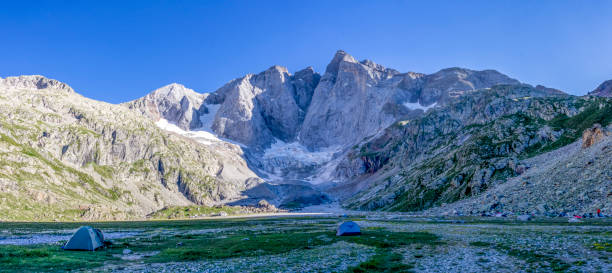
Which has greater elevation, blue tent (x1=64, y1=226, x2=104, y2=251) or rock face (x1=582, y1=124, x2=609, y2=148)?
rock face (x1=582, y1=124, x2=609, y2=148)

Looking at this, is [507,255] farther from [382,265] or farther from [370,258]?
[370,258]

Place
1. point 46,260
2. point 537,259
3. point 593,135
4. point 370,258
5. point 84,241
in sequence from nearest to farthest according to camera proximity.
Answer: point 537,259
point 370,258
point 46,260
point 84,241
point 593,135

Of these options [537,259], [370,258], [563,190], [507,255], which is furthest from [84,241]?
[563,190]

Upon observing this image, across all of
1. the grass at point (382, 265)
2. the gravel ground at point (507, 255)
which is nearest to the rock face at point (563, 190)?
the gravel ground at point (507, 255)

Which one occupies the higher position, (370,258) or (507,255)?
(507,255)

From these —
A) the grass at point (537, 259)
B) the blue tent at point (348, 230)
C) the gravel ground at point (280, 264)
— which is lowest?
the blue tent at point (348, 230)

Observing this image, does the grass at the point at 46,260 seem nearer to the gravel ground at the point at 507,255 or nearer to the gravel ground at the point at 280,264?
the gravel ground at the point at 280,264

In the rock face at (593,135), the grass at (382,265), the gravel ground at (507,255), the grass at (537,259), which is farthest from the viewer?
the rock face at (593,135)

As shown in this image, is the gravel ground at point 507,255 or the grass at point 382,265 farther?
the grass at point 382,265

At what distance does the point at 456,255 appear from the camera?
28375 mm

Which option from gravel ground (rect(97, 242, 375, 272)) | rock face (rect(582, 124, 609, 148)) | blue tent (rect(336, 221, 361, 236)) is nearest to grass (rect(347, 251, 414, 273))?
gravel ground (rect(97, 242, 375, 272))

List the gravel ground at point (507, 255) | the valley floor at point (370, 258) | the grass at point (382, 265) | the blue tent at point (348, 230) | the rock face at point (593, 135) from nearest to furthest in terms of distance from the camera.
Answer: the gravel ground at point (507, 255) → the valley floor at point (370, 258) → the grass at point (382, 265) → the blue tent at point (348, 230) → the rock face at point (593, 135)

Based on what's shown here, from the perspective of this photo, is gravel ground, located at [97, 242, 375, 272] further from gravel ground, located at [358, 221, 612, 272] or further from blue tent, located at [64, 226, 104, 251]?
blue tent, located at [64, 226, 104, 251]

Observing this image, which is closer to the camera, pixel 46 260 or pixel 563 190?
pixel 46 260
